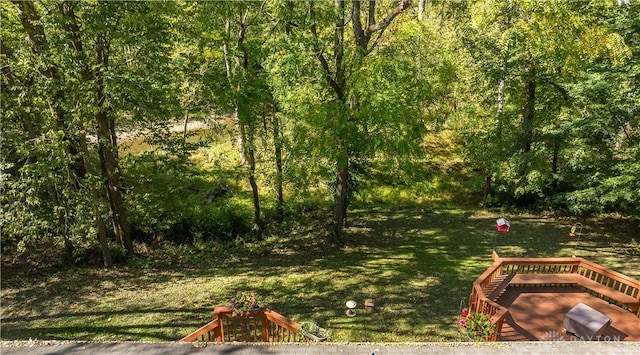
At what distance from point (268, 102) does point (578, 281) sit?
35.8 ft

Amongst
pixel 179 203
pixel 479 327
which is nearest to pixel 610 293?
pixel 479 327

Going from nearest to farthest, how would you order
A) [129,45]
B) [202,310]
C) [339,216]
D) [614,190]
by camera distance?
1. [202,310]
2. [129,45]
3. [614,190]
4. [339,216]

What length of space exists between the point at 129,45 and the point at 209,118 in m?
3.33

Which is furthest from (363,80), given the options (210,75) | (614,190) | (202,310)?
(614,190)

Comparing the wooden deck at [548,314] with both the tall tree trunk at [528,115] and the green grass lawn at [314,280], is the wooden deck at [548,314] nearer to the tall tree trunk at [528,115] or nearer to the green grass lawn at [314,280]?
the green grass lawn at [314,280]

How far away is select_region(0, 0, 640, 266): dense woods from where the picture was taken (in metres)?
9.80

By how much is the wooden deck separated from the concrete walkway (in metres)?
1.99

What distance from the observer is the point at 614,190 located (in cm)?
1271

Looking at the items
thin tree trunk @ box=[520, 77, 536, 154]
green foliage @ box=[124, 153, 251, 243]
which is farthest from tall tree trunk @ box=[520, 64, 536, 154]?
green foliage @ box=[124, 153, 251, 243]

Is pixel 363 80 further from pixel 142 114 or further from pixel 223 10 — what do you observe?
pixel 142 114

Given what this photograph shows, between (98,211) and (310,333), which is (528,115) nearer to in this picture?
(310,333)

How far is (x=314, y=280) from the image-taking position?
1133 centimetres

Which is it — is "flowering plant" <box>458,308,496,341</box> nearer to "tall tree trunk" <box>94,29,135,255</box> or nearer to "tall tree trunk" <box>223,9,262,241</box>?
"tall tree trunk" <box>223,9,262,241</box>

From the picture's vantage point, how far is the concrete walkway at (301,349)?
6496mm
